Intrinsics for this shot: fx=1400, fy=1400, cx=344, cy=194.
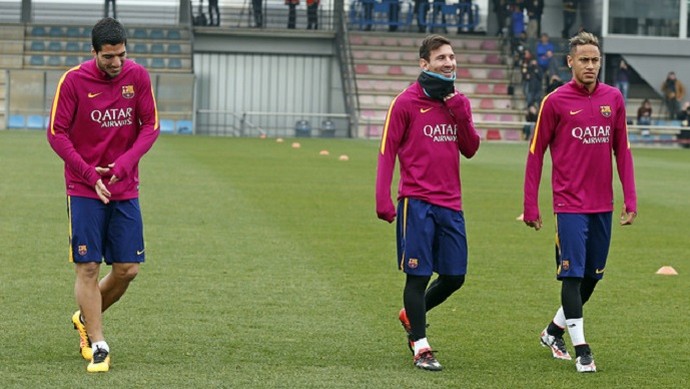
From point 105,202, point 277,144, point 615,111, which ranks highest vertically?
point 615,111

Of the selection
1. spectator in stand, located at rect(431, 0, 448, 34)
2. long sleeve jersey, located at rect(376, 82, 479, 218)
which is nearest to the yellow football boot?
long sleeve jersey, located at rect(376, 82, 479, 218)

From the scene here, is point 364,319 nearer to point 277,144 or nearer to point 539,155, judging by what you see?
point 539,155

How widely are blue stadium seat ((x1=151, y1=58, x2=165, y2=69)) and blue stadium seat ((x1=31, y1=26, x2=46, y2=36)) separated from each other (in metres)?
3.87

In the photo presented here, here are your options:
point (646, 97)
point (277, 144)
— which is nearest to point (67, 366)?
point (277, 144)

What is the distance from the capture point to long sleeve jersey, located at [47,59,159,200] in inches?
293

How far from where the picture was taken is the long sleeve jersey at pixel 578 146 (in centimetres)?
776

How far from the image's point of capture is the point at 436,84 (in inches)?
298

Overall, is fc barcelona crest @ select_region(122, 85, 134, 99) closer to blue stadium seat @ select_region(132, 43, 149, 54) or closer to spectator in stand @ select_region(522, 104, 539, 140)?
spectator in stand @ select_region(522, 104, 539, 140)

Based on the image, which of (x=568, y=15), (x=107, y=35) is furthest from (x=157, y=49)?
(x=107, y=35)

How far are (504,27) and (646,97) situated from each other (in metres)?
5.16

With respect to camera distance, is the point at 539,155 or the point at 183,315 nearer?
the point at 539,155

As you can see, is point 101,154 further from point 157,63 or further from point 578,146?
point 157,63

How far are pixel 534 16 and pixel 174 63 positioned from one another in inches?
456

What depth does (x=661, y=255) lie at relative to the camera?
527 inches
